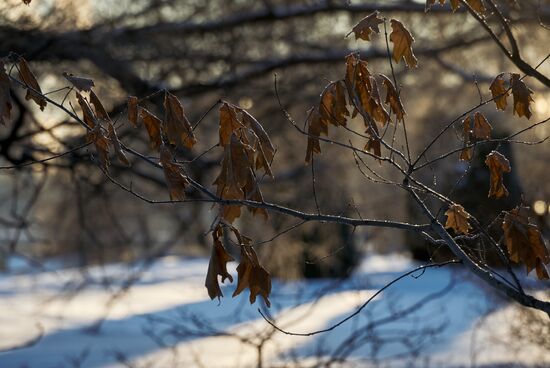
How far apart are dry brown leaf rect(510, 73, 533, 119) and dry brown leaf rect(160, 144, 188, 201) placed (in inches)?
50.2

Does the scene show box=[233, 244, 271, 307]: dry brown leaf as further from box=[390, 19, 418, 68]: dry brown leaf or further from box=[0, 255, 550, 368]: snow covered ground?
box=[0, 255, 550, 368]: snow covered ground

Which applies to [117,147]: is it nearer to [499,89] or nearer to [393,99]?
[393,99]

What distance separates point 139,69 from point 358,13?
2.88 meters

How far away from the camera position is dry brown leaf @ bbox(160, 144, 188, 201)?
334cm

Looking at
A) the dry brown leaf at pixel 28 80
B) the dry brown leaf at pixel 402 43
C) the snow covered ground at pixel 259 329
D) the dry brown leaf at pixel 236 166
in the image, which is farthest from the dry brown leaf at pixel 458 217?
the snow covered ground at pixel 259 329

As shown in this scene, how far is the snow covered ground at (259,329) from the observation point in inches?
299

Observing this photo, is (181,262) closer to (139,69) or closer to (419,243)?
(419,243)

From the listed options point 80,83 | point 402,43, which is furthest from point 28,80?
point 402,43

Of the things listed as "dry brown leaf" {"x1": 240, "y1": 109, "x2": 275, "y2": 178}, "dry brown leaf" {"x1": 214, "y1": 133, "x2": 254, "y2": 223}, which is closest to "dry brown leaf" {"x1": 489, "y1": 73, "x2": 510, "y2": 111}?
"dry brown leaf" {"x1": 240, "y1": 109, "x2": 275, "y2": 178}

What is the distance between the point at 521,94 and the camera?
371 centimetres

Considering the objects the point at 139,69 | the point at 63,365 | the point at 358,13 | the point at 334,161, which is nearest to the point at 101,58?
the point at 139,69

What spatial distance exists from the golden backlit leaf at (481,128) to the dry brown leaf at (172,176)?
3.67ft

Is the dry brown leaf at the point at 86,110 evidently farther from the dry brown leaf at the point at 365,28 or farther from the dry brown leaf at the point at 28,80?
the dry brown leaf at the point at 365,28

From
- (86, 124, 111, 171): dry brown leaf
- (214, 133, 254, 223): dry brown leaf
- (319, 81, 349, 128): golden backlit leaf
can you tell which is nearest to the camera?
(214, 133, 254, 223): dry brown leaf
